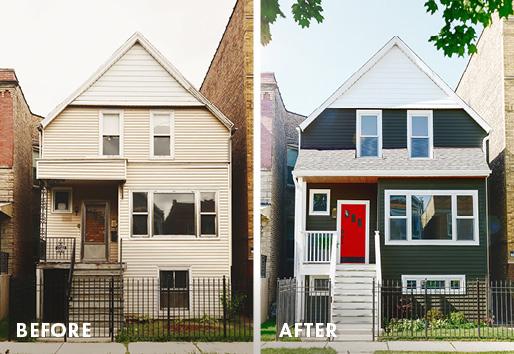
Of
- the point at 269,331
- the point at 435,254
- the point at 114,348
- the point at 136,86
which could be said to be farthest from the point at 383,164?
the point at 114,348

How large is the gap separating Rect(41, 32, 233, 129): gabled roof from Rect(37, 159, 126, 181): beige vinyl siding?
0.23 meters

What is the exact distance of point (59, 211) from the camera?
4.82 metres

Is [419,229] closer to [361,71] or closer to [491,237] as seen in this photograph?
[491,237]

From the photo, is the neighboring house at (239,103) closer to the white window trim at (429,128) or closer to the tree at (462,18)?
the tree at (462,18)

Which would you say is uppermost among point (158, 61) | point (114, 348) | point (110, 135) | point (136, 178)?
point (158, 61)

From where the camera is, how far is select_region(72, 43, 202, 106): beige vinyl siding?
16.1 ft

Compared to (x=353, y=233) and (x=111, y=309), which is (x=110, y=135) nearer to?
(x=111, y=309)

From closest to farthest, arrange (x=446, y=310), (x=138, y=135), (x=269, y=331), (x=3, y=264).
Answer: (x=3, y=264) < (x=446, y=310) < (x=138, y=135) < (x=269, y=331)

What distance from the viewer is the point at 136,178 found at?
4.94 m

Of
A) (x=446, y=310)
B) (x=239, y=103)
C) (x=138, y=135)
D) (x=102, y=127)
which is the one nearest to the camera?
(x=446, y=310)

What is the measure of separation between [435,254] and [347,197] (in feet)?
1.88

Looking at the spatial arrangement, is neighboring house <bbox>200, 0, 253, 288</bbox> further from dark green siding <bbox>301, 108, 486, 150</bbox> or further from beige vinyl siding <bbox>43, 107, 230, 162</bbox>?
dark green siding <bbox>301, 108, 486, 150</bbox>

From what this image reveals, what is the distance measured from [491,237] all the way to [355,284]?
78cm

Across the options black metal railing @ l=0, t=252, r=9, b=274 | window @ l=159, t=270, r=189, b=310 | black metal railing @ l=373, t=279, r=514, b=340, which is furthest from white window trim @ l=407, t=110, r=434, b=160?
black metal railing @ l=0, t=252, r=9, b=274
